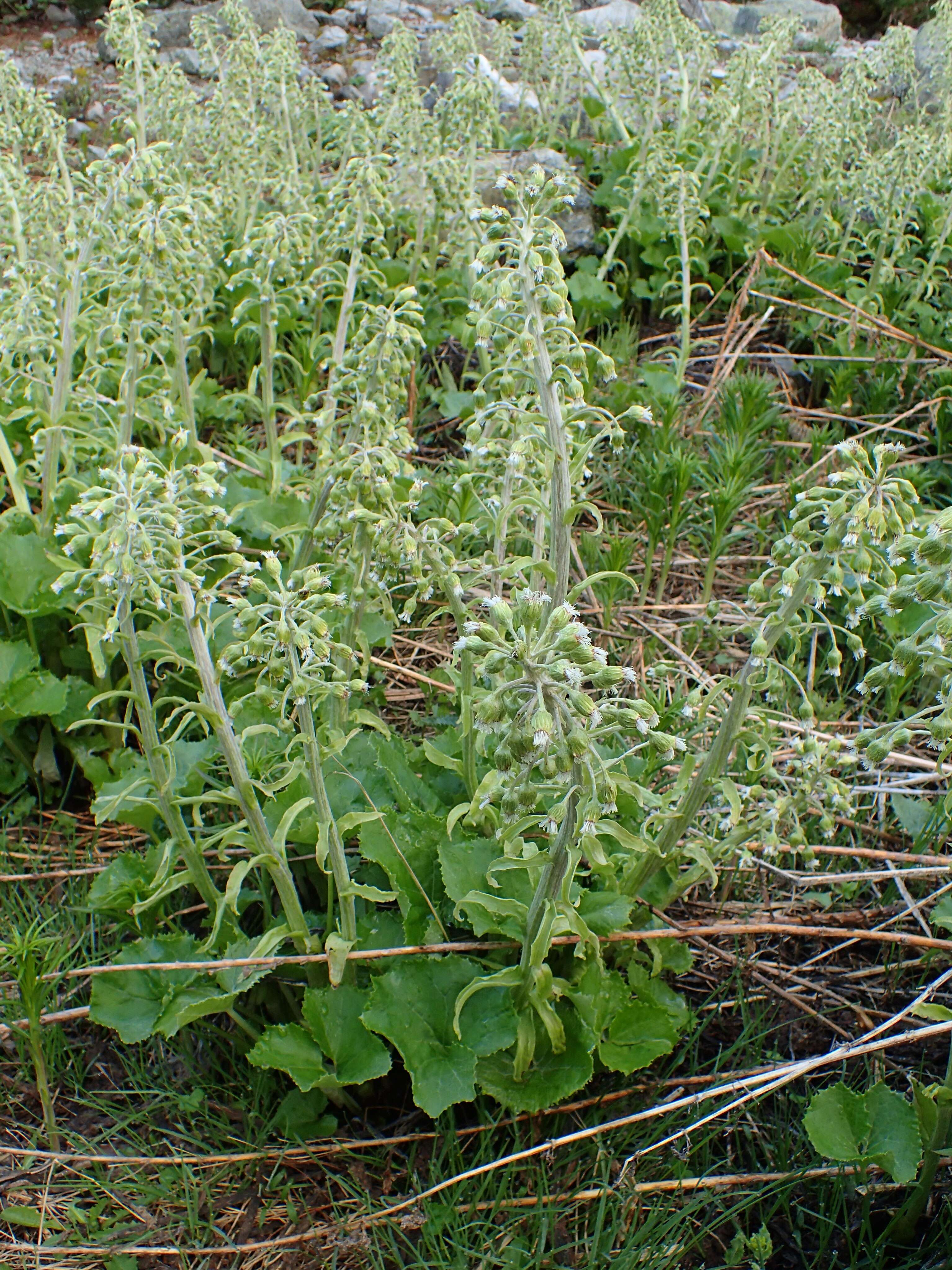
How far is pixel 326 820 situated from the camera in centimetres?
244

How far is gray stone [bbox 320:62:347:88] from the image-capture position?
12.8 meters

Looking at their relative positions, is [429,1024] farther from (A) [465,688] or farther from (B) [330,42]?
(B) [330,42]

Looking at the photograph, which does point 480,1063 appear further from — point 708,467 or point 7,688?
point 708,467

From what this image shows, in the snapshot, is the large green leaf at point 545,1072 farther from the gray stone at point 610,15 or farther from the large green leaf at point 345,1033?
the gray stone at point 610,15

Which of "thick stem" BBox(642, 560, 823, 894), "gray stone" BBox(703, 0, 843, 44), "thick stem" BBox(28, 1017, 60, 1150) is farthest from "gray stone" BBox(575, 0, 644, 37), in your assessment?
"thick stem" BBox(28, 1017, 60, 1150)

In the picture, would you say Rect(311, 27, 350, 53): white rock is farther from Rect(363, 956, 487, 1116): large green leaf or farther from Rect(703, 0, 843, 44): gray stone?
Rect(363, 956, 487, 1116): large green leaf

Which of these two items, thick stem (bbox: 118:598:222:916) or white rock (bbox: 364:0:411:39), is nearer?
thick stem (bbox: 118:598:222:916)

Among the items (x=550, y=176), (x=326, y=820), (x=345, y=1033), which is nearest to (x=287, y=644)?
(x=326, y=820)

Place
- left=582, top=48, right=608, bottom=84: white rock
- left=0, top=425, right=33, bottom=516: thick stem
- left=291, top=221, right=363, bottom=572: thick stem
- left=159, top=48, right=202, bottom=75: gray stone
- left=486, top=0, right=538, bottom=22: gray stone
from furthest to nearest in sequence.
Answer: left=486, top=0, right=538, bottom=22: gray stone
left=159, top=48, right=202, bottom=75: gray stone
left=582, top=48, right=608, bottom=84: white rock
left=0, top=425, right=33, bottom=516: thick stem
left=291, top=221, right=363, bottom=572: thick stem

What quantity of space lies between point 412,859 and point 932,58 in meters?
11.0

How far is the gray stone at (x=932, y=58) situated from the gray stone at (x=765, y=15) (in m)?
1.68

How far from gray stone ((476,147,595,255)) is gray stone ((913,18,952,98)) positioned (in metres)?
3.55

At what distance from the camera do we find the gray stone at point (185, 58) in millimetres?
12930

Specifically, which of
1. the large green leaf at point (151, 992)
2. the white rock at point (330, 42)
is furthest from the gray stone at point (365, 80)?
the large green leaf at point (151, 992)
